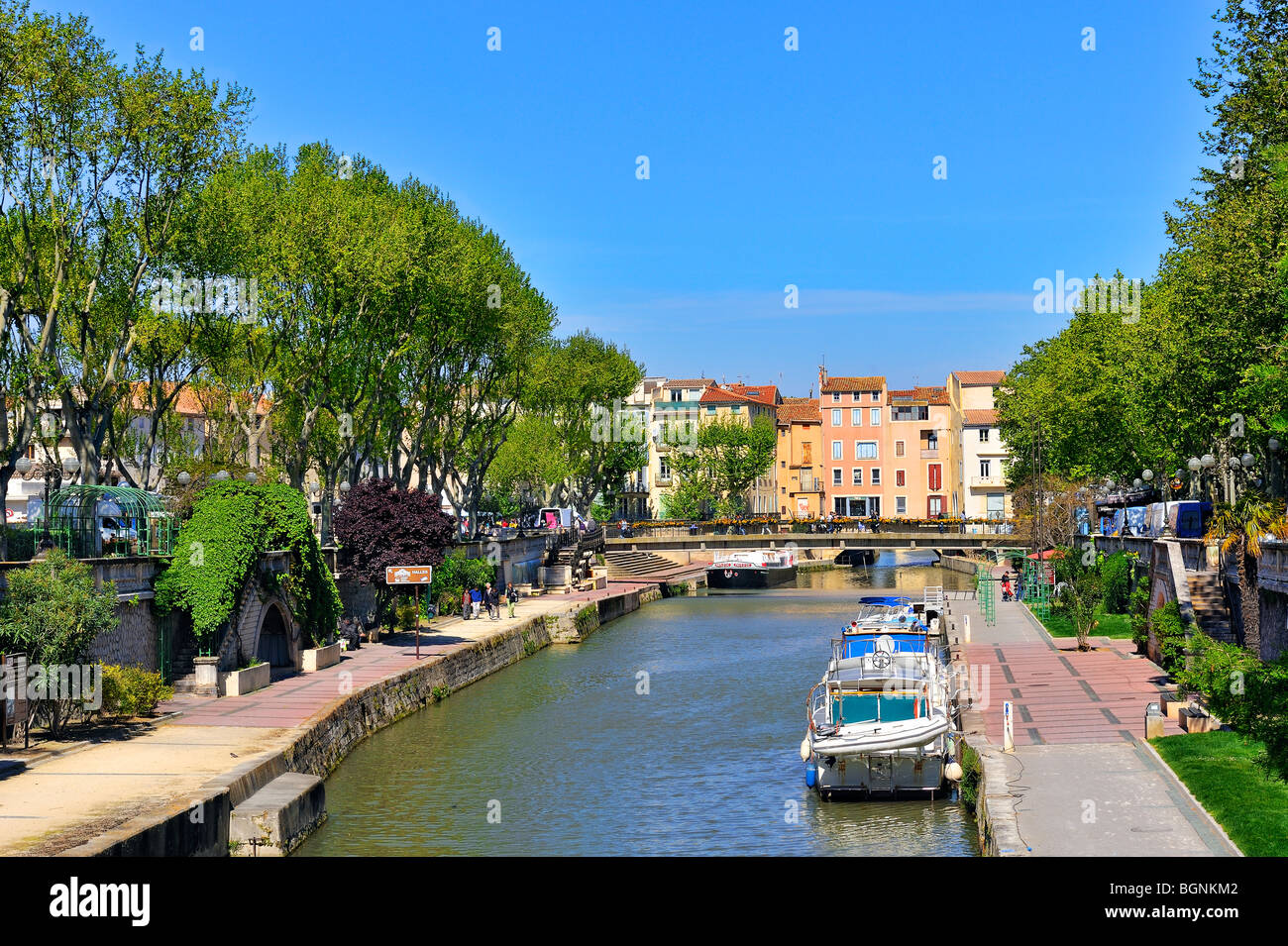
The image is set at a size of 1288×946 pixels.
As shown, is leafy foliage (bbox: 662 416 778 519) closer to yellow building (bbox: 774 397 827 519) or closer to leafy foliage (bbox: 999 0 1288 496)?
yellow building (bbox: 774 397 827 519)

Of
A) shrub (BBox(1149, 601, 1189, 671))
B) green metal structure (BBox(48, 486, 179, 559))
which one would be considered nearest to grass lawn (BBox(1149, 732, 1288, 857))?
shrub (BBox(1149, 601, 1189, 671))

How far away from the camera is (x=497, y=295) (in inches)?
2525

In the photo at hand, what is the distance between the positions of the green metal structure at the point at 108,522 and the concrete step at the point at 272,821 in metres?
11.2

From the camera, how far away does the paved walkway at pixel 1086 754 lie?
20.3 metres

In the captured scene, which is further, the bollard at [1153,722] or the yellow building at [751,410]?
the yellow building at [751,410]

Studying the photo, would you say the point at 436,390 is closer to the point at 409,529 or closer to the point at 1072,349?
the point at 409,529

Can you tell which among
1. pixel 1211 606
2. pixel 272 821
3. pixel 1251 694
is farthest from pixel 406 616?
pixel 1251 694

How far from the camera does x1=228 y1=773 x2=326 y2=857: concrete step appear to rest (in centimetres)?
2414

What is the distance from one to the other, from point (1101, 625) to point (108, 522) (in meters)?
39.0

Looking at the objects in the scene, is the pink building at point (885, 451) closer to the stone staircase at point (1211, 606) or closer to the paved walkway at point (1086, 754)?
the paved walkway at point (1086, 754)

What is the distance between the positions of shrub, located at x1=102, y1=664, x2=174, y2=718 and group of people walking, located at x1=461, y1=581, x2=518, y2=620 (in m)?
30.0

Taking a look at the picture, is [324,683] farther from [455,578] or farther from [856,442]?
[856,442]

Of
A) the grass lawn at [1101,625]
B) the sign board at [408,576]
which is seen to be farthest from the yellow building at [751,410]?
the sign board at [408,576]

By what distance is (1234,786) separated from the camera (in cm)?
2267
